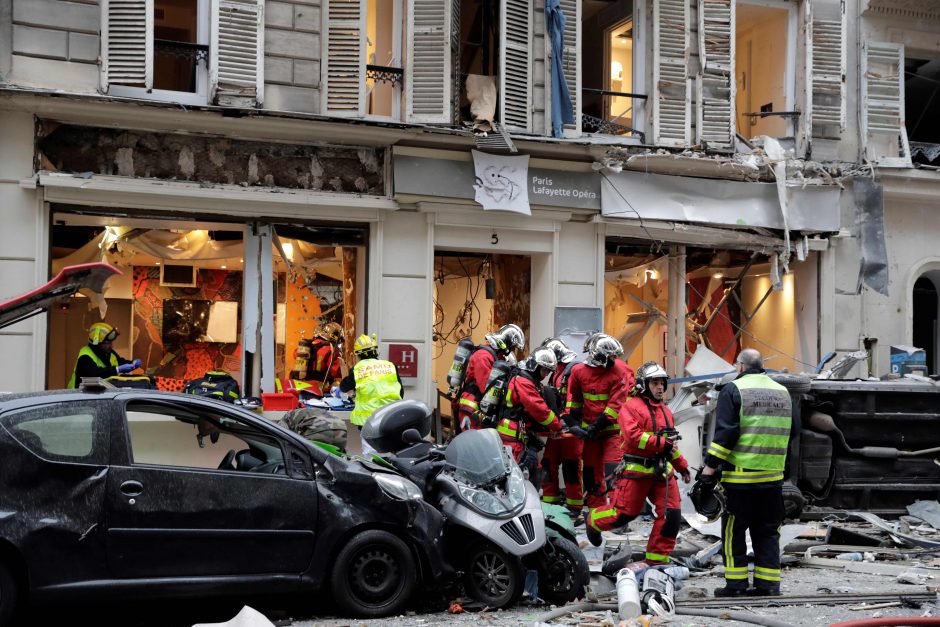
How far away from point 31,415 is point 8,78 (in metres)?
6.22

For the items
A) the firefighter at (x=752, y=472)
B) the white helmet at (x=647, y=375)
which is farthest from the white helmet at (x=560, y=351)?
the firefighter at (x=752, y=472)

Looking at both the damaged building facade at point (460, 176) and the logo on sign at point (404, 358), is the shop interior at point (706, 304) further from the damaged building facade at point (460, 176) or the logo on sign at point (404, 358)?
the logo on sign at point (404, 358)

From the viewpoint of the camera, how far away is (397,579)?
6.87 meters

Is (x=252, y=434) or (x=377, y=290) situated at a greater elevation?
(x=377, y=290)

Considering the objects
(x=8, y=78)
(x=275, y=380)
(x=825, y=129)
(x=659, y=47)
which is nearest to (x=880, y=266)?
(x=825, y=129)

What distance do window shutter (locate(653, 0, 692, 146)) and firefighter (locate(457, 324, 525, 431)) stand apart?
4621mm

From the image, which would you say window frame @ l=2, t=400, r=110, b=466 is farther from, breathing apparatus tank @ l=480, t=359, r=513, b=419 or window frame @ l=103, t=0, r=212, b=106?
window frame @ l=103, t=0, r=212, b=106

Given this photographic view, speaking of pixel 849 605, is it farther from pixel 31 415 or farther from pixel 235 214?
pixel 235 214

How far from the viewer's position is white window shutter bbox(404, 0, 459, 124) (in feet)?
42.1

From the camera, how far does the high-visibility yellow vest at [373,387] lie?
10875 mm

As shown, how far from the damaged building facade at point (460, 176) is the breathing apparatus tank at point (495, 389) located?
2553 millimetres

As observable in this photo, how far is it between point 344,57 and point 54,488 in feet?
25.2

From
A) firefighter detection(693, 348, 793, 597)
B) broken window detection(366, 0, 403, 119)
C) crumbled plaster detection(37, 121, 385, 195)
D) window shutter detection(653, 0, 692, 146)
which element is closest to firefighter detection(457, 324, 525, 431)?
crumbled plaster detection(37, 121, 385, 195)

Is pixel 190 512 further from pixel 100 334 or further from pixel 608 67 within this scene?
pixel 608 67
